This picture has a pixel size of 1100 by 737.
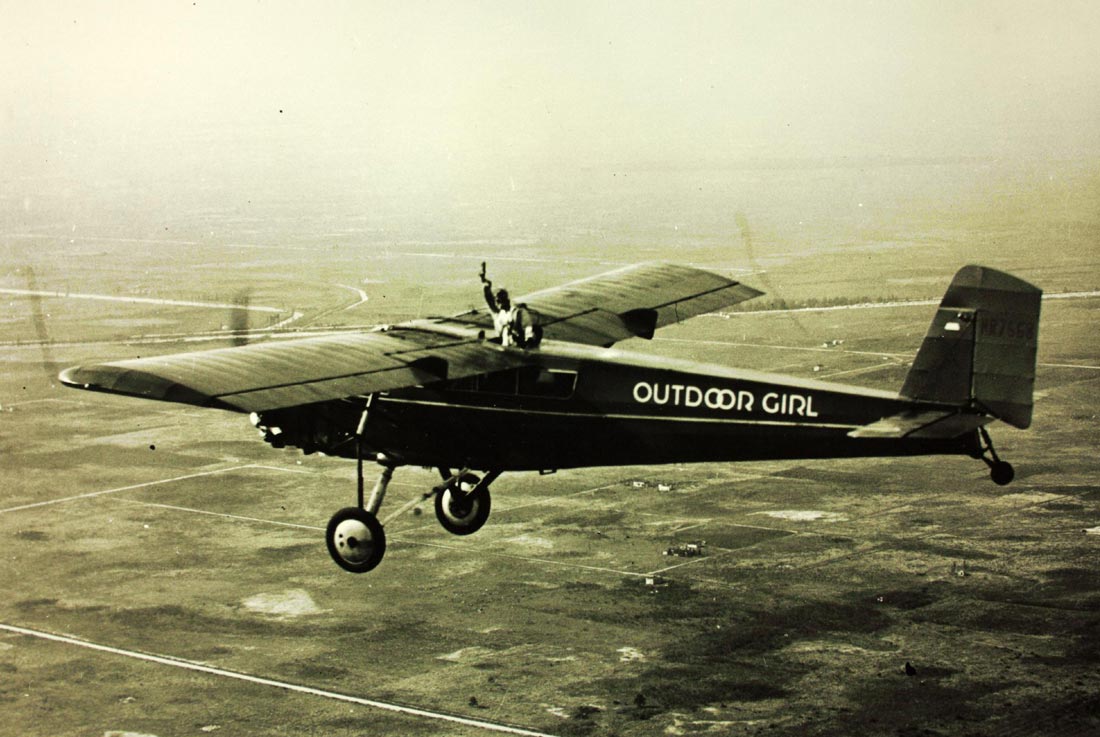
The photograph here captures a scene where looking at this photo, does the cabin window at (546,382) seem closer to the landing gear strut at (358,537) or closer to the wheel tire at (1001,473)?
the landing gear strut at (358,537)

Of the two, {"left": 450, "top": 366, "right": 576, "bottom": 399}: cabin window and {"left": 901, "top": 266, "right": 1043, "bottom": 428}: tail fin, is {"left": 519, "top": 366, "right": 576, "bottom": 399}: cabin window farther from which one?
{"left": 901, "top": 266, "right": 1043, "bottom": 428}: tail fin

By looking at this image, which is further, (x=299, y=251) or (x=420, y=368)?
(x=299, y=251)

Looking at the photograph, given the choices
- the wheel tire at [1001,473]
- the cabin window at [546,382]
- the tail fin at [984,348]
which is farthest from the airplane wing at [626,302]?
the wheel tire at [1001,473]

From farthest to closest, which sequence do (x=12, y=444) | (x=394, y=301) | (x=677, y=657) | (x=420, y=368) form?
(x=394, y=301), (x=12, y=444), (x=677, y=657), (x=420, y=368)

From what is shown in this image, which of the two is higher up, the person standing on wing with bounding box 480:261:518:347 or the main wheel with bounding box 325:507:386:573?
the person standing on wing with bounding box 480:261:518:347

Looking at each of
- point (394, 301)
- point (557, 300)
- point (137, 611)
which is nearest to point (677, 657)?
point (557, 300)

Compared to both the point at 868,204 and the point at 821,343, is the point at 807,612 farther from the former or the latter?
the point at 868,204

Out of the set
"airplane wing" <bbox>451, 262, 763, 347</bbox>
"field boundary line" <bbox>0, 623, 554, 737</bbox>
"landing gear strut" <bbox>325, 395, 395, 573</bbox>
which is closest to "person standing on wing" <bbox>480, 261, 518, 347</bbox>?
"airplane wing" <bbox>451, 262, 763, 347</bbox>

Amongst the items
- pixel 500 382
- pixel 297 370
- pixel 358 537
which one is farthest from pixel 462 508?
pixel 297 370
